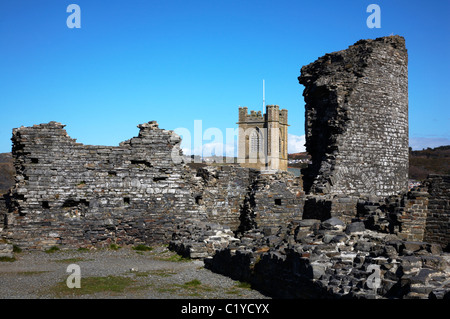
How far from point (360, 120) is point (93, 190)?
32.0ft

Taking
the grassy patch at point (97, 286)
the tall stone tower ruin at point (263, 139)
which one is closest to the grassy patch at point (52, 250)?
the grassy patch at point (97, 286)

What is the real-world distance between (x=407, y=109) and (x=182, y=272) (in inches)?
494

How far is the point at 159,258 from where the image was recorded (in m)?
13.8

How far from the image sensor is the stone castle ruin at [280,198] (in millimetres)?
9414

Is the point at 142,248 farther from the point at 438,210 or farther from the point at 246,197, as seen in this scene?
the point at 438,210

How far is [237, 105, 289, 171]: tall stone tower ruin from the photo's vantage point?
93.6 metres

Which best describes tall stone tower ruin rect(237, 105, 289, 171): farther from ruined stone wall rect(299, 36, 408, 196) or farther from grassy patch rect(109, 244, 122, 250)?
grassy patch rect(109, 244, 122, 250)

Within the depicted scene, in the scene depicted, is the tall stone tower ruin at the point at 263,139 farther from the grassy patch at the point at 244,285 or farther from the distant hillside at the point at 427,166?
the grassy patch at the point at 244,285

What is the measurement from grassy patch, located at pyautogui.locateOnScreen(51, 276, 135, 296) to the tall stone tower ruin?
269 feet

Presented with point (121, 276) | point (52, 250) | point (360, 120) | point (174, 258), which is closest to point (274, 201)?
point (174, 258)

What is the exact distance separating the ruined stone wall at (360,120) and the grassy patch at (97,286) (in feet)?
29.5

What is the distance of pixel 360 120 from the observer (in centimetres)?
1808

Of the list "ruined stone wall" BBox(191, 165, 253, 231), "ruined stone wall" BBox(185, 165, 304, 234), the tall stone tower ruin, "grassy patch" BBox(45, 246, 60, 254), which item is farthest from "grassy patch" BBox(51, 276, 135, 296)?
the tall stone tower ruin
